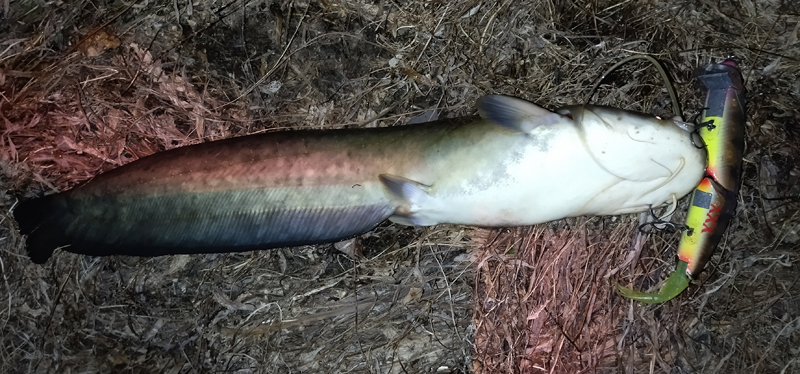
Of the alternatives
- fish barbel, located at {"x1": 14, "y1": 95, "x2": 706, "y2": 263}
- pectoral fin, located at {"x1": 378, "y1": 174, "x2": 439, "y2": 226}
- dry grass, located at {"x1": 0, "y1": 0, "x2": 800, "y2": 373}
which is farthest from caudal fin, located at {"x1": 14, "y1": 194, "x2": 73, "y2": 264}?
pectoral fin, located at {"x1": 378, "y1": 174, "x2": 439, "y2": 226}

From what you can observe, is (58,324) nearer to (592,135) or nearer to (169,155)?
(169,155)

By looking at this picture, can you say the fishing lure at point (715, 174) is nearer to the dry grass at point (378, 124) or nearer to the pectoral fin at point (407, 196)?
the dry grass at point (378, 124)

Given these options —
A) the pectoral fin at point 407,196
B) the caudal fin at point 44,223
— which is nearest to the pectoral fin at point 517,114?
the pectoral fin at point 407,196

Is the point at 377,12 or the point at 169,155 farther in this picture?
the point at 377,12

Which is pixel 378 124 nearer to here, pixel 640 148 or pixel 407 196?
pixel 407 196

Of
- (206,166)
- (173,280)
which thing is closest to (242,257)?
(173,280)

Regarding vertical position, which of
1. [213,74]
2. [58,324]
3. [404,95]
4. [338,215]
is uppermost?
[213,74]

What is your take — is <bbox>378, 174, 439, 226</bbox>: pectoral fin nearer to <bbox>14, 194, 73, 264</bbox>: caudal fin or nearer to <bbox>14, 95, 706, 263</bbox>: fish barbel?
<bbox>14, 95, 706, 263</bbox>: fish barbel

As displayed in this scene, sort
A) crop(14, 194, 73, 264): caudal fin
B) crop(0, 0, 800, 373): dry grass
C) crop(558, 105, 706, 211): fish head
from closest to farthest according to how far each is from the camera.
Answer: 1. crop(558, 105, 706, 211): fish head
2. crop(14, 194, 73, 264): caudal fin
3. crop(0, 0, 800, 373): dry grass
